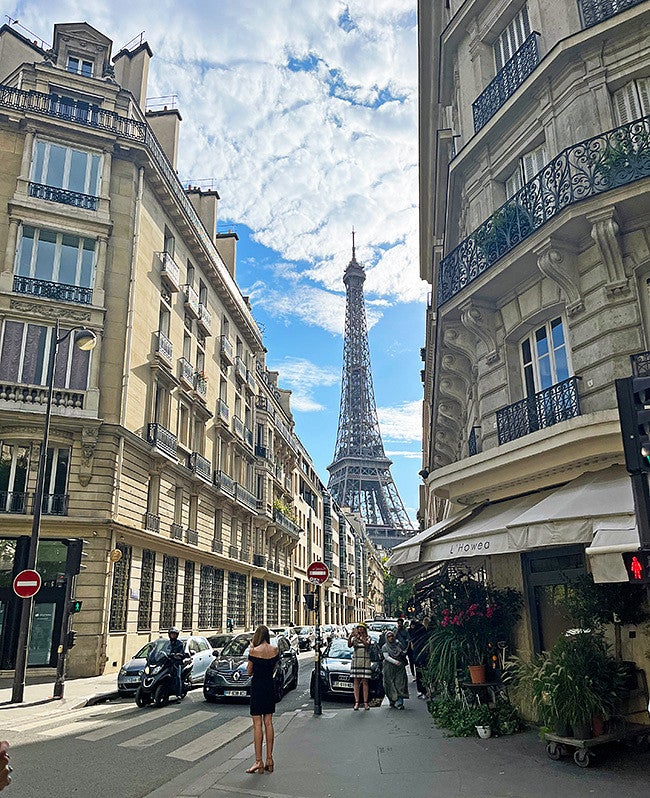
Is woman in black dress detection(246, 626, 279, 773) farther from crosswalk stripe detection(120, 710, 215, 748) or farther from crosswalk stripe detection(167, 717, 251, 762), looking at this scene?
crosswalk stripe detection(120, 710, 215, 748)

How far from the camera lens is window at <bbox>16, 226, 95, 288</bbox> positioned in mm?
24922

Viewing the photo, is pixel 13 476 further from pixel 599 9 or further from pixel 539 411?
pixel 599 9

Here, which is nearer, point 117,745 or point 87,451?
point 117,745

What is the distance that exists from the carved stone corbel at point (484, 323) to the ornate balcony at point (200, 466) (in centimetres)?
2114

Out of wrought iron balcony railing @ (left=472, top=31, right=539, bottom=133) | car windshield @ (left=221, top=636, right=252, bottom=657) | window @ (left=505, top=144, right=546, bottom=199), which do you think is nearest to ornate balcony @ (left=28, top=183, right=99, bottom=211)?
wrought iron balcony railing @ (left=472, top=31, right=539, bottom=133)

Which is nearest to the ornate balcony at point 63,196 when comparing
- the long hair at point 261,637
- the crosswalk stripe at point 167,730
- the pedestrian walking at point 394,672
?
the crosswalk stripe at point 167,730

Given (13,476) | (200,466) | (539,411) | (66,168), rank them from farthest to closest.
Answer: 1. (200,466)
2. (66,168)
3. (13,476)
4. (539,411)

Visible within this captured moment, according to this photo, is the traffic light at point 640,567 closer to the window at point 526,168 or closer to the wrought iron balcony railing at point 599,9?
the window at point 526,168

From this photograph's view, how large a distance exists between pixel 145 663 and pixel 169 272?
17.8 meters

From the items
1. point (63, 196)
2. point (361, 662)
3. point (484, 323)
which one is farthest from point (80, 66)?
point (361, 662)

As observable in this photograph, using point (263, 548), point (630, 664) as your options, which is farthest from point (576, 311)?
point (263, 548)

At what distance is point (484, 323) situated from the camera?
1318 cm

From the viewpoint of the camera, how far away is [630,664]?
27.7 feet

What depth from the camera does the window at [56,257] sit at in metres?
24.9
